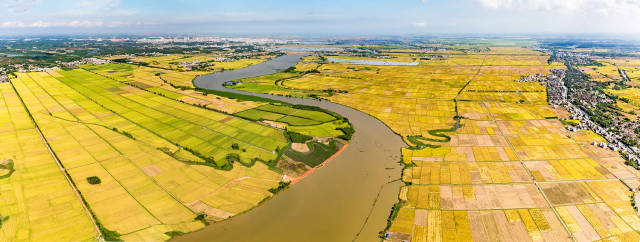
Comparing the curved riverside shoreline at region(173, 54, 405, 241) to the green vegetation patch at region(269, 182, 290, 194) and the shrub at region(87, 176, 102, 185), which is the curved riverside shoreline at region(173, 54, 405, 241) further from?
the shrub at region(87, 176, 102, 185)

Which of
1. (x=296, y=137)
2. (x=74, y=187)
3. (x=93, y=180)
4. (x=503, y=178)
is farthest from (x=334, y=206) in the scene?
(x=74, y=187)

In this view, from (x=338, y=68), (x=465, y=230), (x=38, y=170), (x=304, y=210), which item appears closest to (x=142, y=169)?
(x=38, y=170)

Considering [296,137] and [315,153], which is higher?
[296,137]

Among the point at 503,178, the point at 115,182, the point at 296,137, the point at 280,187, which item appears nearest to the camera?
the point at 280,187

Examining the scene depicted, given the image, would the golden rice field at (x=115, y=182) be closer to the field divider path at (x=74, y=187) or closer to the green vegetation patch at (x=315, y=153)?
the field divider path at (x=74, y=187)

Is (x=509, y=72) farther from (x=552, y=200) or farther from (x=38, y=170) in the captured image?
(x=38, y=170)

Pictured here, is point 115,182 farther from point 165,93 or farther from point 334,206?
point 165,93

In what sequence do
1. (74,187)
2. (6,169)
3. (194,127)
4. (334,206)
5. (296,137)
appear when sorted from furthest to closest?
(194,127), (296,137), (6,169), (74,187), (334,206)

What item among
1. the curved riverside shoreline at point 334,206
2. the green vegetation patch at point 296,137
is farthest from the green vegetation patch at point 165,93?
the curved riverside shoreline at point 334,206
